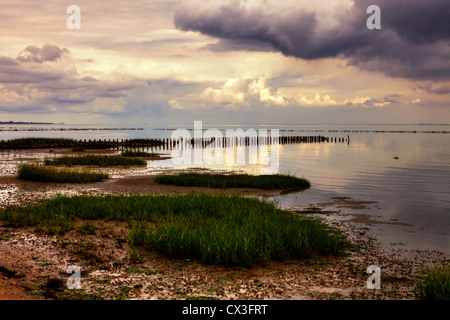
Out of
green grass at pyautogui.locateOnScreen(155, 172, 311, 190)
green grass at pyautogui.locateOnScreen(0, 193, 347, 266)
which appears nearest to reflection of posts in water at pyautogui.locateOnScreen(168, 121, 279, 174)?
green grass at pyautogui.locateOnScreen(155, 172, 311, 190)

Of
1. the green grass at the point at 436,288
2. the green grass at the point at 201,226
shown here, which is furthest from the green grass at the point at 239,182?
the green grass at the point at 436,288

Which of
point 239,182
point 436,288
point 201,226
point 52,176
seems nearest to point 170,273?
point 201,226

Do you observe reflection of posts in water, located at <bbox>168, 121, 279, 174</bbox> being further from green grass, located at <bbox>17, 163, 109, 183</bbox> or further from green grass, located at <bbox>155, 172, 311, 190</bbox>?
green grass, located at <bbox>17, 163, 109, 183</bbox>

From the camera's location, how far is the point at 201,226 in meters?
12.0

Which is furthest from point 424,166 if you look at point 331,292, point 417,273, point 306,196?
point 331,292

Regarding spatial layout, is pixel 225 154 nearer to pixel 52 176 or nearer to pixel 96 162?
pixel 96 162

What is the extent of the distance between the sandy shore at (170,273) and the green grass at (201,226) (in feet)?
1.22

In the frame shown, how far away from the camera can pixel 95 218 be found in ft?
49.0

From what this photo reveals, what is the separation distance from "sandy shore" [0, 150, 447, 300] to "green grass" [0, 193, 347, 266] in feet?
1.22

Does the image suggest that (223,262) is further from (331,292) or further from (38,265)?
(38,265)

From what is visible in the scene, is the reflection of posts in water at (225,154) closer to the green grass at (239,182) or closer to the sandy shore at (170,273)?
the green grass at (239,182)

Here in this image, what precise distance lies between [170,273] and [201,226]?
9.06ft

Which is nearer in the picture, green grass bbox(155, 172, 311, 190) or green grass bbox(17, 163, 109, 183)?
green grass bbox(155, 172, 311, 190)

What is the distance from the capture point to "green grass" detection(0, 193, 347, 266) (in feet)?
34.1
